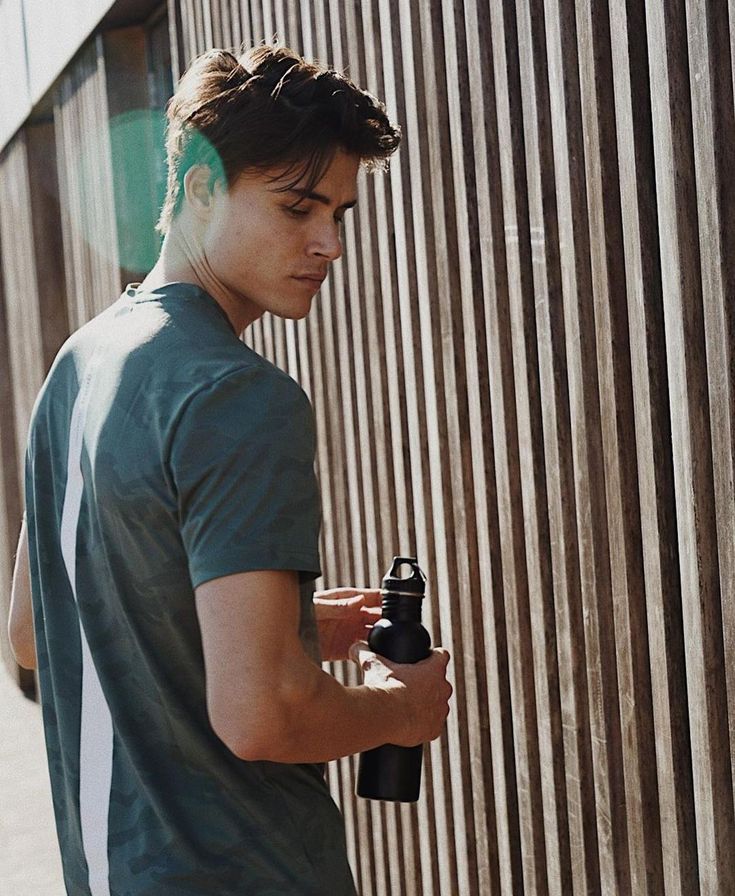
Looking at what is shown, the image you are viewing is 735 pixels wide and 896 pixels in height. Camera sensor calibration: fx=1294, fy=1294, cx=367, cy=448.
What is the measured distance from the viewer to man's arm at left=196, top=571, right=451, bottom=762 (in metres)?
1.30

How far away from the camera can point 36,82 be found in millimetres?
6594

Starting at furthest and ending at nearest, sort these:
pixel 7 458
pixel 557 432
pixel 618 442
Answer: pixel 7 458 < pixel 557 432 < pixel 618 442

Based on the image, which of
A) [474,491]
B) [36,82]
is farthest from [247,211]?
[36,82]

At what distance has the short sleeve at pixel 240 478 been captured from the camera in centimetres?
132

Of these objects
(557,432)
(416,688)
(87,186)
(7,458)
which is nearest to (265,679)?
(416,688)

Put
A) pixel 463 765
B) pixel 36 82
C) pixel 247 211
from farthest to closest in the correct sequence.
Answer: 1. pixel 36 82
2. pixel 463 765
3. pixel 247 211

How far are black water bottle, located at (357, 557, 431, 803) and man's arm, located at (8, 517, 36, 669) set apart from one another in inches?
19.5

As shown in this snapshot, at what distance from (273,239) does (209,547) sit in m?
0.43

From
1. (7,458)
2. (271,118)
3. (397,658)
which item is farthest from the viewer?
(7,458)

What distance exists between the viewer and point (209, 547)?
132 cm

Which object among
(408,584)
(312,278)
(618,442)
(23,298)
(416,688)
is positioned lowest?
(416,688)

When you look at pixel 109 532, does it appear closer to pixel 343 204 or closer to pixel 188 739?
pixel 188 739

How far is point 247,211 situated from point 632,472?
0.89 meters

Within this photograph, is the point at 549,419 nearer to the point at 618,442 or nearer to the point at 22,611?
the point at 618,442
